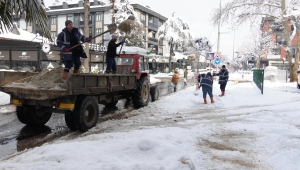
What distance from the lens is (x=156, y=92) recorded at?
12.8 m

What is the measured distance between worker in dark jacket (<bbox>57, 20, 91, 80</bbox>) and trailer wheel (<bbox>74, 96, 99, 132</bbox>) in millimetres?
973

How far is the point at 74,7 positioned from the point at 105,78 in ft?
171

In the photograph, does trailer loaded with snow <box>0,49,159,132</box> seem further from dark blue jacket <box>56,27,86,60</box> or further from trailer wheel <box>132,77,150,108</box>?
trailer wheel <box>132,77,150,108</box>

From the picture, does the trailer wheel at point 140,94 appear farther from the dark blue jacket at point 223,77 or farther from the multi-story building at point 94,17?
the multi-story building at point 94,17

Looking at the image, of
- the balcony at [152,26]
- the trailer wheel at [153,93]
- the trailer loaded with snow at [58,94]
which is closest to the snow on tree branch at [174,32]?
the balcony at [152,26]

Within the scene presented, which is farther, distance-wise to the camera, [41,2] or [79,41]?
[79,41]

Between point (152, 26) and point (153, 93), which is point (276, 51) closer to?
point (152, 26)

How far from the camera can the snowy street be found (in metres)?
3.99

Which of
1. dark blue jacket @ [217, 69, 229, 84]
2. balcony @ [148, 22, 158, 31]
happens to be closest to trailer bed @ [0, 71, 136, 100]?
dark blue jacket @ [217, 69, 229, 84]

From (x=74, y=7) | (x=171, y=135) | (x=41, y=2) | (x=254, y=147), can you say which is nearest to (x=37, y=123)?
(x=171, y=135)

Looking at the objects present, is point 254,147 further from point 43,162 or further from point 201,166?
point 43,162

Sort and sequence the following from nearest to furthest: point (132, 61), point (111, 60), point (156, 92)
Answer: point (111, 60) < point (132, 61) < point (156, 92)

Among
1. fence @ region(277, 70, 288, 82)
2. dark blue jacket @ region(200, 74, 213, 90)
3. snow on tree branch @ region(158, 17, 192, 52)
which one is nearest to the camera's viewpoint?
dark blue jacket @ region(200, 74, 213, 90)

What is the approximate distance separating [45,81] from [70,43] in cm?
128
